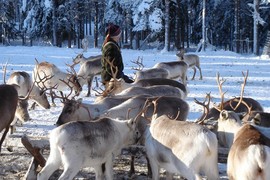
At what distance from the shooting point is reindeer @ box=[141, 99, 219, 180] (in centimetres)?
453

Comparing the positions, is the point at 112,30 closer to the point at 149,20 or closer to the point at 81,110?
the point at 81,110

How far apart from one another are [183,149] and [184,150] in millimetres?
19

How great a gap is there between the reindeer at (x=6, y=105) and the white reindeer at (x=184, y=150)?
2308mm

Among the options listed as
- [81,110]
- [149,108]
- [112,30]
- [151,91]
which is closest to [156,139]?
[149,108]

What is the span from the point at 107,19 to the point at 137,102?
118ft

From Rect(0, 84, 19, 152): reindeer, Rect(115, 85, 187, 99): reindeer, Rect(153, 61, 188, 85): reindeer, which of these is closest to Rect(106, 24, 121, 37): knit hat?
Rect(115, 85, 187, 99): reindeer

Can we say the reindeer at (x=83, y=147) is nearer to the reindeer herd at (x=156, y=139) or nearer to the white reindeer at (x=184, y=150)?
the reindeer herd at (x=156, y=139)

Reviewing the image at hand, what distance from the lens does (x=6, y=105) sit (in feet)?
21.5

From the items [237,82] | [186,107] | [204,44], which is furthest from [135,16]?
[186,107]

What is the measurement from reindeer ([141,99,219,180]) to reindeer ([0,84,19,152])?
229 centimetres

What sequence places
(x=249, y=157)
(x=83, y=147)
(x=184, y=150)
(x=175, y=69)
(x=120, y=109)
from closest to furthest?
(x=249, y=157), (x=184, y=150), (x=83, y=147), (x=120, y=109), (x=175, y=69)

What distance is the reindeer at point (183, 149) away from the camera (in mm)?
4527

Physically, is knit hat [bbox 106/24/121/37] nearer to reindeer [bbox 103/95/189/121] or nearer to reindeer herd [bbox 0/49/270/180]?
reindeer herd [bbox 0/49/270/180]

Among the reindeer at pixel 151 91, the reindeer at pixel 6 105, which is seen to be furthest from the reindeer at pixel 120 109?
the reindeer at pixel 151 91
